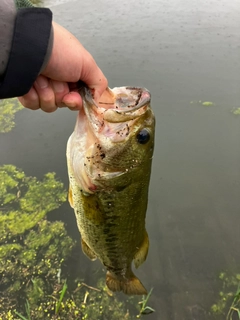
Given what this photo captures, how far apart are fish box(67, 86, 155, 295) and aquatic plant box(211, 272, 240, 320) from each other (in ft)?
4.52

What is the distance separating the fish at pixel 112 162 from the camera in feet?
4.68

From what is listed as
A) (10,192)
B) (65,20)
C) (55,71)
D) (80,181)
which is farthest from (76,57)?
(65,20)

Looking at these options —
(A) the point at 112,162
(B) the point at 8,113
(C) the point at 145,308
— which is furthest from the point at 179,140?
(A) the point at 112,162

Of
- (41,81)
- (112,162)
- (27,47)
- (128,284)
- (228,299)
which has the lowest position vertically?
(228,299)

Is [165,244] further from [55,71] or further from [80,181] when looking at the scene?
[55,71]

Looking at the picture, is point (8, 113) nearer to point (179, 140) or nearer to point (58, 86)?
point (179, 140)

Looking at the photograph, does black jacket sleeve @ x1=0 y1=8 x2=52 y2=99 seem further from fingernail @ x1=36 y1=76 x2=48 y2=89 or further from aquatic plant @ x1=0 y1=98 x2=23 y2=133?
aquatic plant @ x1=0 y1=98 x2=23 y2=133

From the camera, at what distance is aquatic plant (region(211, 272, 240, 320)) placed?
8.44ft

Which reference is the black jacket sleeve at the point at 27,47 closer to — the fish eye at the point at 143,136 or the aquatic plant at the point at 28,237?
the fish eye at the point at 143,136

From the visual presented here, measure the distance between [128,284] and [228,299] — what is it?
1.21 metres

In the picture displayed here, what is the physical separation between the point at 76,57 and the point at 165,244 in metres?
2.25

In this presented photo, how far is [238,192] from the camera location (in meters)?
3.40

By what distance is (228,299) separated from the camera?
8.73ft

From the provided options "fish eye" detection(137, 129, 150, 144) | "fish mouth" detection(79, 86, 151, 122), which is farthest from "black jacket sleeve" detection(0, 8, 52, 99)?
"fish eye" detection(137, 129, 150, 144)
